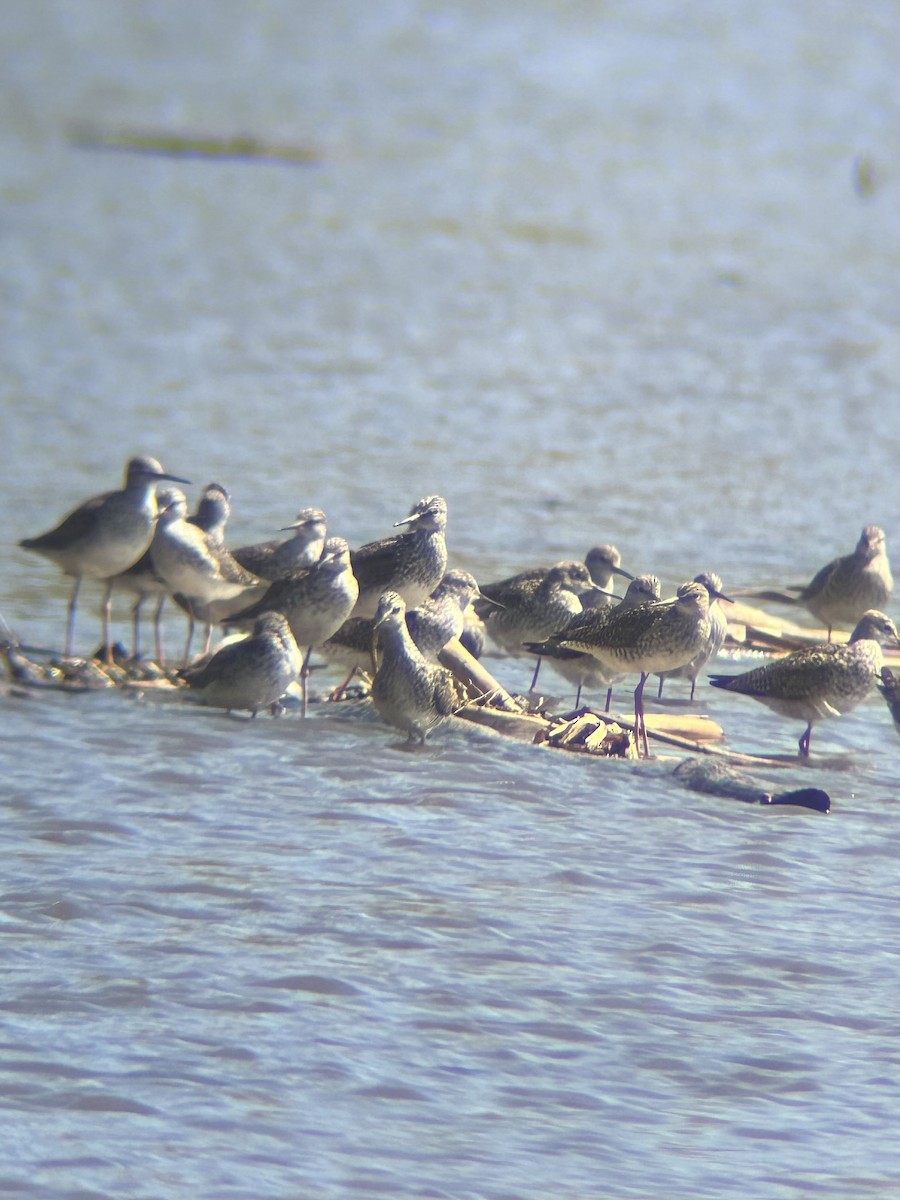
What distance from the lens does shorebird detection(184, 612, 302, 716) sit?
8375 millimetres

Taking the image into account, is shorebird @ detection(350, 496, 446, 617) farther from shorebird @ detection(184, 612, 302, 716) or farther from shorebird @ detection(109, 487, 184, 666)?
shorebird @ detection(109, 487, 184, 666)

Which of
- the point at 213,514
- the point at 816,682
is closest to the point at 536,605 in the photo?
the point at 816,682

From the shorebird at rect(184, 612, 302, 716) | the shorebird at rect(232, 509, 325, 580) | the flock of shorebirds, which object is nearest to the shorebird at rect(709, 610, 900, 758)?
the flock of shorebirds

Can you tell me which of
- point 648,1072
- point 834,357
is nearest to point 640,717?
point 648,1072

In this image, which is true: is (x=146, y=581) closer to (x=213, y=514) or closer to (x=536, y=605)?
(x=213, y=514)

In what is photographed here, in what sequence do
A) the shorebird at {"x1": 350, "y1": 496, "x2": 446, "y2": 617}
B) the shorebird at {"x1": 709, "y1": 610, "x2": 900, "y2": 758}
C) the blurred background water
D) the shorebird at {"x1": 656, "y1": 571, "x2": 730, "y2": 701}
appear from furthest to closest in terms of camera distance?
the shorebird at {"x1": 350, "y1": 496, "x2": 446, "y2": 617}
the shorebird at {"x1": 656, "y1": 571, "x2": 730, "y2": 701}
the shorebird at {"x1": 709, "y1": 610, "x2": 900, "y2": 758}
the blurred background water

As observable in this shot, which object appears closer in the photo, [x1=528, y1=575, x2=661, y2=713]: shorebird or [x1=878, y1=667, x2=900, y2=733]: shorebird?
[x1=878, y1=667, x2=900, y2=733]: shorebird

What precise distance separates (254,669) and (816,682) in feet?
8.06

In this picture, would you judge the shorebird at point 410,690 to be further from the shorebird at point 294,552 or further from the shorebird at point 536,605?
the shorebird at point 294,552

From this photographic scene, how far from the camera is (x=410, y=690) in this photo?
8.23 meters

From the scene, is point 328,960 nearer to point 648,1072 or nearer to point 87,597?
point 648,1072

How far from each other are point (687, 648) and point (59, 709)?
2.77 m

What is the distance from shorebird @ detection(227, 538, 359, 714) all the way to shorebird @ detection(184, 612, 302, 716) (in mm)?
148

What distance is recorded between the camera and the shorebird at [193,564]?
9422 millimetres
